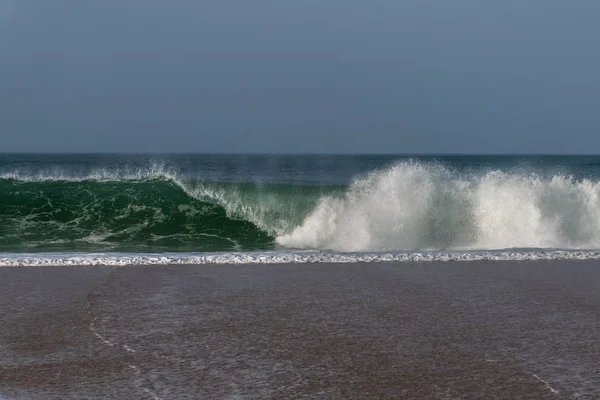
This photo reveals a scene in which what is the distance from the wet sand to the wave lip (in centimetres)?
84

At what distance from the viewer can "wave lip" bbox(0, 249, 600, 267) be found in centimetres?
884

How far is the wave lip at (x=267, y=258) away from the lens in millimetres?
8836

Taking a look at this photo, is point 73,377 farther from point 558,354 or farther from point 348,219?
point 348,219

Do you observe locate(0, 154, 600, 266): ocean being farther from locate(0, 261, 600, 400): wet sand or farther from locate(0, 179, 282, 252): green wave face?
locate(0, 261, 600, 400): wet sand

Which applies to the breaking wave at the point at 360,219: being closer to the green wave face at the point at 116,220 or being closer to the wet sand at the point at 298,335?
the green wave face at the point at 116,220

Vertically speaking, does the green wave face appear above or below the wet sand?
below

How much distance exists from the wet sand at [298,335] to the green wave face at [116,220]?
6386 mm

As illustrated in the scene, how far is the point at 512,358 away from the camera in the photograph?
4.39m

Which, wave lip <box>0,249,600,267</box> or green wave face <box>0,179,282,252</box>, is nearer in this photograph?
wave lip <box>0,249,600,267</box>

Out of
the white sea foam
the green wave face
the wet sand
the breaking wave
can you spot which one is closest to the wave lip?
the wet sand

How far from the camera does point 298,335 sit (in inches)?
196

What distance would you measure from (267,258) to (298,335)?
13.8 feet

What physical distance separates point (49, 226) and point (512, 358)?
1380 cm

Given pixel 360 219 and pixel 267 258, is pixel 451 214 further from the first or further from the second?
pixel 267 258
